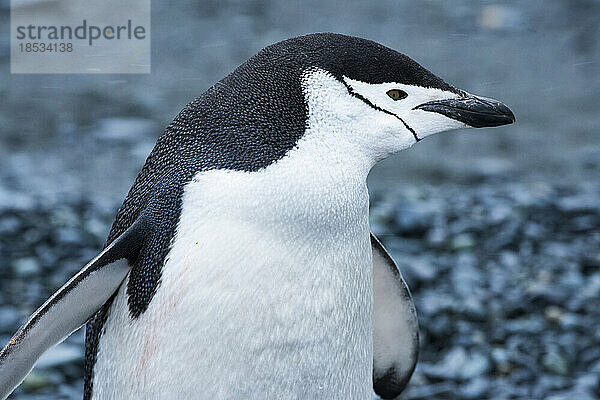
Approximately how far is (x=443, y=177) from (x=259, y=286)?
2.45 meters

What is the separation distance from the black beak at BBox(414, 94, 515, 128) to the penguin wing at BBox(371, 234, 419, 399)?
13.1 inches

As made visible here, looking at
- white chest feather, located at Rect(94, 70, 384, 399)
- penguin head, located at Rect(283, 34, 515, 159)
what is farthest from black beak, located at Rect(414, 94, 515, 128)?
white chest feather, located at Rect(94, 70, 384, 399)

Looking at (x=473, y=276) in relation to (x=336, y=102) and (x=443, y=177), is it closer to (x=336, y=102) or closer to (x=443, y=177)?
(x=443, y=177)

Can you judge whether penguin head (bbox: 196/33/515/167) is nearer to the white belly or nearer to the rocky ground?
the white belly

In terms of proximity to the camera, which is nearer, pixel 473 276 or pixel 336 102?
pixel 336 102

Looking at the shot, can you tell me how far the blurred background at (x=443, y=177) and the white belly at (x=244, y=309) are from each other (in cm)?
105

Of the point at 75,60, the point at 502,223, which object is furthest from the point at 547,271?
the point at 75,60

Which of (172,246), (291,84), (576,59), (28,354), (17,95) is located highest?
(291,84)

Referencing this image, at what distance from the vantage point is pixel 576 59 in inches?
174

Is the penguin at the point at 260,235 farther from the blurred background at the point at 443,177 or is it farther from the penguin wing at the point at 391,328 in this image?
the blurred background at the point at 443,177

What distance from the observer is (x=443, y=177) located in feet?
11.9

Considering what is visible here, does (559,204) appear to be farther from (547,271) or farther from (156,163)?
(156,163)

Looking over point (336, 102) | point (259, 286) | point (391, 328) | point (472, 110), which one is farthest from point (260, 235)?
point (391, 328)

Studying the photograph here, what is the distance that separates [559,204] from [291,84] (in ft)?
7.50
